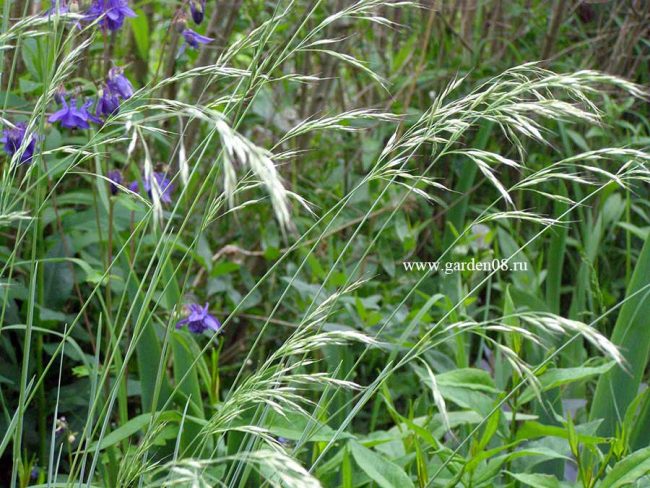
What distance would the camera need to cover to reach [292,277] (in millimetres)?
1653

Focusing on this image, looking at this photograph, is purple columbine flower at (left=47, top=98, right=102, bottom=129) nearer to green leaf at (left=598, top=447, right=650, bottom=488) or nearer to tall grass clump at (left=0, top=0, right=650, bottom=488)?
tall grass clump at (left=0, top=0, right=650, bottom=488)

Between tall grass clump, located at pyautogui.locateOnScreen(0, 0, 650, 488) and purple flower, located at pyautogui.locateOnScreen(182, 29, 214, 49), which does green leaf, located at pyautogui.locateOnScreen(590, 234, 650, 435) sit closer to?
tall grass clump, located at pyautogui.locateOnScreen(0, 0, 650, 488)

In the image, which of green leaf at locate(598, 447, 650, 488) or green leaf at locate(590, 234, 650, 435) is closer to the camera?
green leaf at locate(598, 447, 650, 488)

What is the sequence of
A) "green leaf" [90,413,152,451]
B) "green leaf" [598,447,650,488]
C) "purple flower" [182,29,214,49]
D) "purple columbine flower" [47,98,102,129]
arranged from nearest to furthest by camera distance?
1. "green leaf" [598,447,650,488]
2. "green leaf" [90,413,152,451]
3. "purple columbine flower" [47,98,102,129]
4. "purple flower" [182,29,214,49]

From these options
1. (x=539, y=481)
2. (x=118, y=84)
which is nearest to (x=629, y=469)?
(x=539, y=481)

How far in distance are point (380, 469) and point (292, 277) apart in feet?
1.73

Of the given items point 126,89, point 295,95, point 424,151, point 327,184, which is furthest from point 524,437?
point 295,95

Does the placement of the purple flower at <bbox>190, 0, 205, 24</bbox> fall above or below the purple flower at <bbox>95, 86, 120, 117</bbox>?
above

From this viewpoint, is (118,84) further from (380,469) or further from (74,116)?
(380,469)

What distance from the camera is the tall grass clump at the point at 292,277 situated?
3.20 ft

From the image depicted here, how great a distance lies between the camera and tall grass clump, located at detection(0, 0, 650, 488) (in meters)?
0.97

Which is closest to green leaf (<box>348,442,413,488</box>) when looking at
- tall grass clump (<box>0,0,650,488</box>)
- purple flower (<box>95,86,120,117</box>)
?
tall grass clump (<box>0,0,650,488</box>)

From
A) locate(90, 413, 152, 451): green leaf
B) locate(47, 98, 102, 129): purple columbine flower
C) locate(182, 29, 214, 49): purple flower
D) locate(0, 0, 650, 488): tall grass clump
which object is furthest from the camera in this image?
locate(182, 29, 214, 49): purple flower

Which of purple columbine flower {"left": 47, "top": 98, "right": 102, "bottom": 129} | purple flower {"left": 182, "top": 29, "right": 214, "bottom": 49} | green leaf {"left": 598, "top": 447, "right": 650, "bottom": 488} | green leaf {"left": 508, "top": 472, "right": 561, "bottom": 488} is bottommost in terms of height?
green leaf {"left": 508, "top": 472, "right": 561, "bottom": 488}
